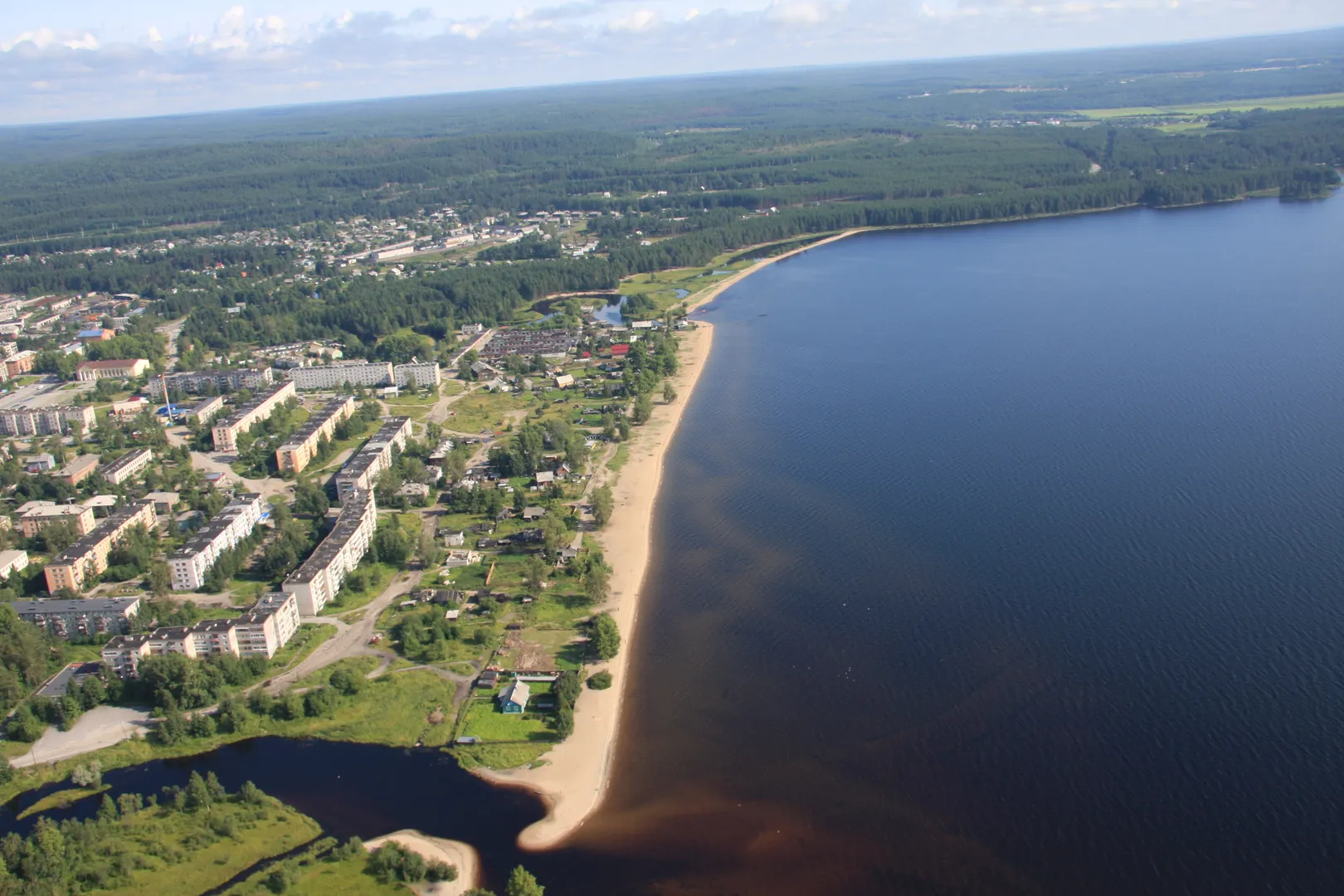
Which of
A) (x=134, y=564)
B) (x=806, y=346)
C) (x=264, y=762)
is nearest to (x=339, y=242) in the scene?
(x=806, y=346)

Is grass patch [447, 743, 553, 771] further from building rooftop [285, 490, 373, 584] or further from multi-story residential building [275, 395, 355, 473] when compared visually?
multi-story residential building [275, 395, 355, 473]

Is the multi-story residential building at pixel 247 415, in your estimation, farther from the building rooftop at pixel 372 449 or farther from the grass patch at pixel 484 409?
the grass patch at pixel 484 409

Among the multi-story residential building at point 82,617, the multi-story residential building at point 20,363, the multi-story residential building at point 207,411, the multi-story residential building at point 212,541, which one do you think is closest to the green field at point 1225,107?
the multi-story residential building at point 207,411

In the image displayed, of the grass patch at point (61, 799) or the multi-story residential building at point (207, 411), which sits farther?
the multi-story residential building at point (207, 411)

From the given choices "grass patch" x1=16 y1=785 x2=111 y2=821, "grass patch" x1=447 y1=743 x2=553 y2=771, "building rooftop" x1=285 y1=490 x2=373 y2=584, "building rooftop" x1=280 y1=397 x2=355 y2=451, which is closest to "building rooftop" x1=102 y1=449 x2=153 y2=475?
"building rooftop" x1=280 y1=397 x2=355 y2=451

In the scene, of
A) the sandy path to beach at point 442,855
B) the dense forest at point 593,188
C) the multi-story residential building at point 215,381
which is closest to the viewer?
the sandy path to beach at point 442,855

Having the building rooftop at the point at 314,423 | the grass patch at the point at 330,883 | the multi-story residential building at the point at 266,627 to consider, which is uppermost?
the building rooftop at the point at 314,423

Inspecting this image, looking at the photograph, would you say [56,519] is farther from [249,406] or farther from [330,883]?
[330,883]
